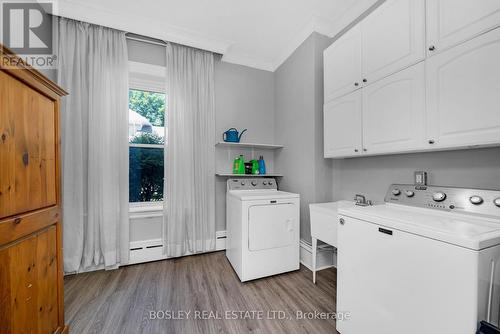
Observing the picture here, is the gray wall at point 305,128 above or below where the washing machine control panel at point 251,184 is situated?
above

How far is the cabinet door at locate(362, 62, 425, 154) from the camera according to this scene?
1.30 m

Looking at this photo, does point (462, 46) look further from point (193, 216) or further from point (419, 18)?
point (193, 216)

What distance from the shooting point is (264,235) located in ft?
6.77

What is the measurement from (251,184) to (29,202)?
6.89 feet

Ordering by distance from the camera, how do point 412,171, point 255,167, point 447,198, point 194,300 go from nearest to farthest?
point 447,198
point 412,171
point 194,300
point 255,167

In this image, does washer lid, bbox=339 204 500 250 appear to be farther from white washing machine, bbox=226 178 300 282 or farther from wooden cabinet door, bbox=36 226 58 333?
wooden cabinet door, bbox=36 226 58 333

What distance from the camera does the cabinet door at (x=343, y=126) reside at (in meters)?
1.76

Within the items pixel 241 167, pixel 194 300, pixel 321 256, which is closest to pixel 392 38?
pixel 241 167

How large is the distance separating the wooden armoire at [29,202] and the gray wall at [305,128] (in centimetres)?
221

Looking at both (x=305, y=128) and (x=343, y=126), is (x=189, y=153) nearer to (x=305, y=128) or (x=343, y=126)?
(x=305, y=128)

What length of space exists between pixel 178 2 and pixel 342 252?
2.74 m

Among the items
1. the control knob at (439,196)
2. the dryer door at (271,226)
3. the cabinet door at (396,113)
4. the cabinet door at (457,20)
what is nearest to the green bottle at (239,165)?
the dryer door at (271,226)

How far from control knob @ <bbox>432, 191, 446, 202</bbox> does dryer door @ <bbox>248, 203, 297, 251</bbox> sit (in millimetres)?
1180

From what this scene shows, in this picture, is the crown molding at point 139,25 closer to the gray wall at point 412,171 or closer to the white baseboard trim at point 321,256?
the gray wall at point 412,171
